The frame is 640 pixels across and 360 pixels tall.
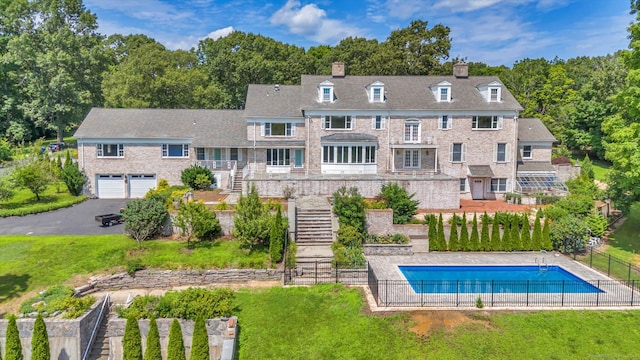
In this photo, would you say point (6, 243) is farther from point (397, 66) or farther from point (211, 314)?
point (397, 66)

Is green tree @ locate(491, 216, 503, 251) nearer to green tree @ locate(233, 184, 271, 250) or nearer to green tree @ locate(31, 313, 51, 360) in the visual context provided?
green tree @ locate(233, 184, 271, 250)

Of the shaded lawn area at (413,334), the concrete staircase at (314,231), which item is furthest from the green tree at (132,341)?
the concrete staircase at (314,231)

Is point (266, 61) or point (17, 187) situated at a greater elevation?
point (266, 61)

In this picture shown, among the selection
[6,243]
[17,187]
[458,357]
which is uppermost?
[17,187]

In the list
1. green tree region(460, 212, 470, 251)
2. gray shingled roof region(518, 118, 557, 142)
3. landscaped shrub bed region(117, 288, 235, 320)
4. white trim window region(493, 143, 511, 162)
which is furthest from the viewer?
gray shingled roof region(518, 118, 557, 142)

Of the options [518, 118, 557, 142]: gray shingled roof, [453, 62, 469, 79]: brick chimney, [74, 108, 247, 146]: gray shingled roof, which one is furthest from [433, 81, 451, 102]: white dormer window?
[74, 108, 247, 146]: gray shingled roof

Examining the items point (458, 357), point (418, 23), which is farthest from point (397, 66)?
point (458, 357)
